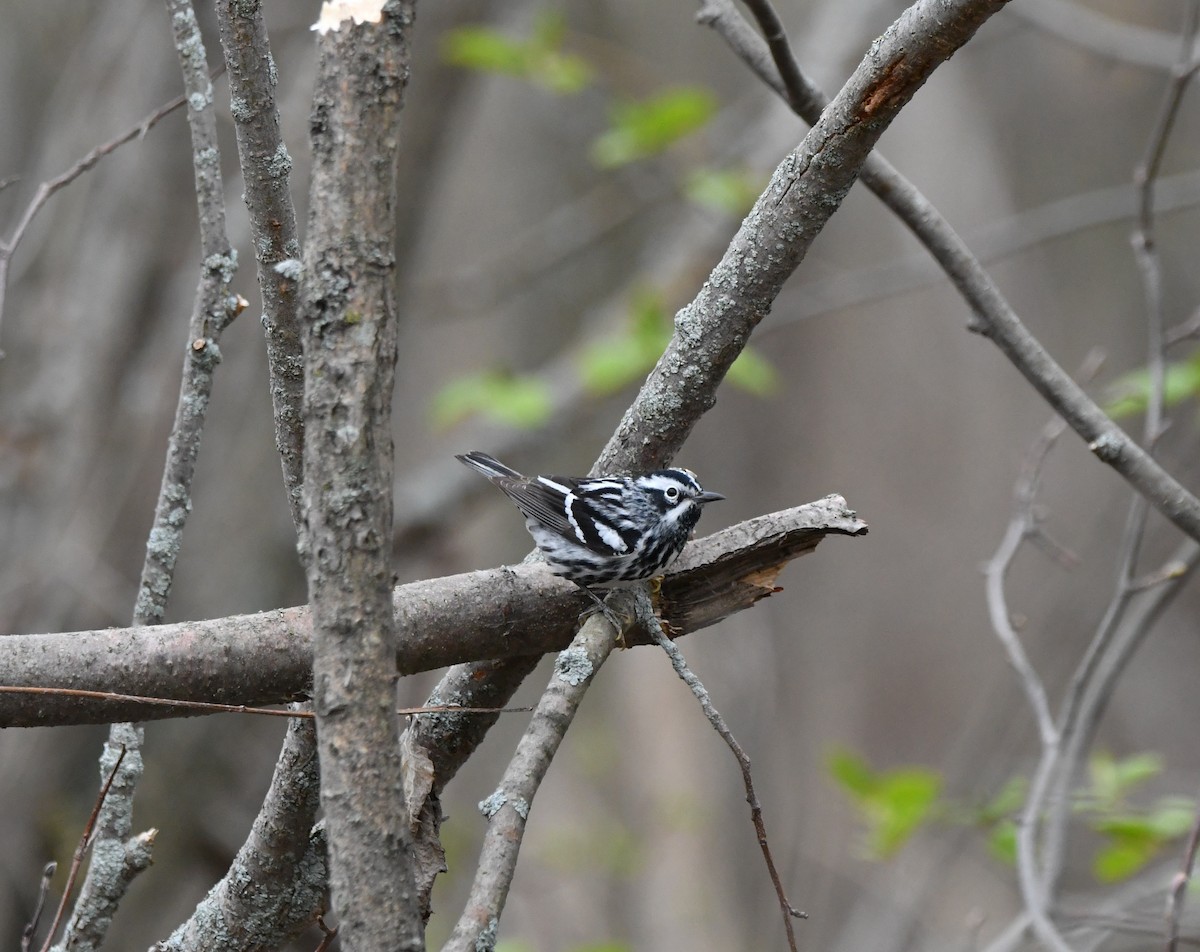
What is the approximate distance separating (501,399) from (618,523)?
2.68 m


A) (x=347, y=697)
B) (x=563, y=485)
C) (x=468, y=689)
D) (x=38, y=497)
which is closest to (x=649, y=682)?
(x=38, y=497)

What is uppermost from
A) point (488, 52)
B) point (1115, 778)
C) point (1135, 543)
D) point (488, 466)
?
point (488, 52)

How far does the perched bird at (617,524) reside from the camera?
8.82 ft

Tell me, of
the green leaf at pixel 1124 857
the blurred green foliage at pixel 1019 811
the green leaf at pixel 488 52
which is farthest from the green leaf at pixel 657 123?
the green leaf at pixel 1124 857

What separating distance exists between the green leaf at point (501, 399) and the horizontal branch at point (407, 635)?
3225mm

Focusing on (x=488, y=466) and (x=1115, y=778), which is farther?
(x=488, y=466)

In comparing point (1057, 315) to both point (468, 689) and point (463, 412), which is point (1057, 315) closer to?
point (463, 412)

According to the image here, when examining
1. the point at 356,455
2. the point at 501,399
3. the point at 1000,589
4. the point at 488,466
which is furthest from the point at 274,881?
Result: the point at 501,399

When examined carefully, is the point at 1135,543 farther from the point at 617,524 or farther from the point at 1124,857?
the point at 617,524

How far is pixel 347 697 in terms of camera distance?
1323 millimetres

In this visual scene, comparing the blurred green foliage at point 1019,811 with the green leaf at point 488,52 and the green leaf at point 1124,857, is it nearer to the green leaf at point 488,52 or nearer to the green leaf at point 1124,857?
the green leaf at point 1124,857

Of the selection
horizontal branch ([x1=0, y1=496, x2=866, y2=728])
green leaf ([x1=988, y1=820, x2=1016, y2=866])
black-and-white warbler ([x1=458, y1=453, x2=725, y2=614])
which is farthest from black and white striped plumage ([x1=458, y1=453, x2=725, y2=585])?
green leaf ([x1=988, y1=820, x2=1016, y2=866])

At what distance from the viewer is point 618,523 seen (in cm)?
313

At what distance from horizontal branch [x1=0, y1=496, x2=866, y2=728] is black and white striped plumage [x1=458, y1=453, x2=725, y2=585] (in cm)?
14
